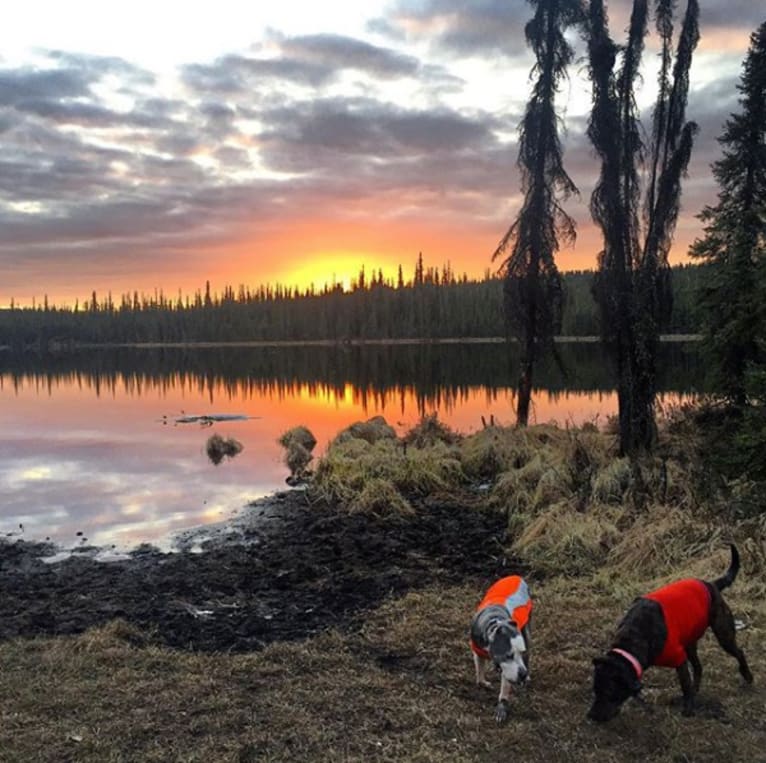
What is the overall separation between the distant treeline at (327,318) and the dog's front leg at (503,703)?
4280 inches

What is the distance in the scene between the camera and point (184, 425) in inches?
1190

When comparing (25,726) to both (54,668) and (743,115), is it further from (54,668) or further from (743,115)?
(743,115)

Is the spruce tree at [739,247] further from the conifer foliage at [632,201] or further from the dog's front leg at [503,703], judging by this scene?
the dog's front leg at [503,703]

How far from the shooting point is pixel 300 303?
585 feet

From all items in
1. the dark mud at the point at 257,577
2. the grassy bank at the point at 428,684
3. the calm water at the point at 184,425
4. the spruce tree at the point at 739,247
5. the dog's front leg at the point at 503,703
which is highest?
the spruce tree at the point at 739,247

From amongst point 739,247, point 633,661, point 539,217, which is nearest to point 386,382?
point 539,217

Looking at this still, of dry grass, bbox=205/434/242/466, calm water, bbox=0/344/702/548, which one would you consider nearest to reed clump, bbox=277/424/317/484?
calm water, bbox=0/344/702/548

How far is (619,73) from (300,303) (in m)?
166

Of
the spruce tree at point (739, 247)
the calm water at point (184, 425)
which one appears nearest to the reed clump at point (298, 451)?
the calm water at point (184, 425)

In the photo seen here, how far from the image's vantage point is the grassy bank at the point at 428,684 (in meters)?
4.88

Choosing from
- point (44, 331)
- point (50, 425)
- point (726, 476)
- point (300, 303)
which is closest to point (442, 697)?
point (726, 476)

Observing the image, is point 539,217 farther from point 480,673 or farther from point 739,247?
point 480,673

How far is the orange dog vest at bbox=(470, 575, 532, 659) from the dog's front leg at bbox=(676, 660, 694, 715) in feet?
3.97

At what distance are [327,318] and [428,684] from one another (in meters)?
155
